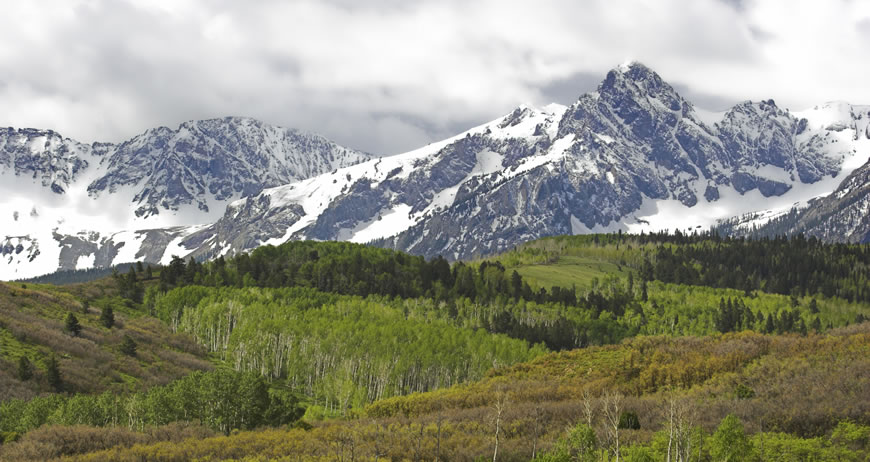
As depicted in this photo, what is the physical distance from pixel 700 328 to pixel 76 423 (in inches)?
6842

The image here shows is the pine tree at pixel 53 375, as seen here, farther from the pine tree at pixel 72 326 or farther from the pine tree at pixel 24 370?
the pine tree at pixel 72 326

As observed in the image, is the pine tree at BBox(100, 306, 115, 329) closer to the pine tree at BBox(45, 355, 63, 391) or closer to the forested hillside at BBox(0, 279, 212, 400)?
the forested hillside at BBox(0, 279, 212, 400)

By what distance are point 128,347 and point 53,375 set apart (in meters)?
24.4

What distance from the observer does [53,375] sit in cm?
8562

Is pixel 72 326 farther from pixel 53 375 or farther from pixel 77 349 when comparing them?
pixel 53 375

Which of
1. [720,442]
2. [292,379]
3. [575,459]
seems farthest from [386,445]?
[292,379]

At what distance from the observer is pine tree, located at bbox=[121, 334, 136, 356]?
→ 109m

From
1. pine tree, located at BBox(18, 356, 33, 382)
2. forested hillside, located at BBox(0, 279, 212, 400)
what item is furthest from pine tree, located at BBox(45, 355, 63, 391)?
pine tree, located at BBox(18, 356, 33, 382)

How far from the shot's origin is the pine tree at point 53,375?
8544 centimetres

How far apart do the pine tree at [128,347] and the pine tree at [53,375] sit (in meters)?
22.5

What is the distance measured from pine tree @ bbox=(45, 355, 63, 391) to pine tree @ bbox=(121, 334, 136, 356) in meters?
22.5

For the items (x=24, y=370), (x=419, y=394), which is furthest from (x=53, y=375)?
(x=419, y=394)

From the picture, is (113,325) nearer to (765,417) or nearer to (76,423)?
(76,423)

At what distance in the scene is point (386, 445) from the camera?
195 ft
